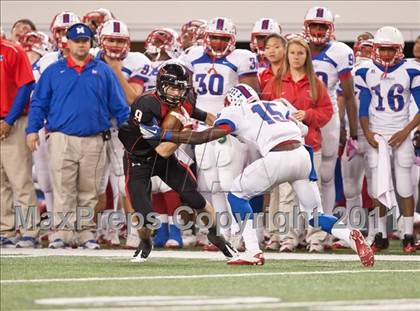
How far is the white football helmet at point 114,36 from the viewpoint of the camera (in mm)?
12531

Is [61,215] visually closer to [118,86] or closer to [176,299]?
[118,86]

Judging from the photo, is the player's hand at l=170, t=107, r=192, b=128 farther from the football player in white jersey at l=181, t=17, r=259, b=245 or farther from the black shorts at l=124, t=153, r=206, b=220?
the football player in white jersey at l=181, t=17, r=259, b=245

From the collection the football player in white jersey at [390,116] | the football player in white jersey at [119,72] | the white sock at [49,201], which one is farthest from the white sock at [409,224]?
the white sock at [49,201]

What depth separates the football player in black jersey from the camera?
9789 mm

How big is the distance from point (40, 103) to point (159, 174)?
2205 mm

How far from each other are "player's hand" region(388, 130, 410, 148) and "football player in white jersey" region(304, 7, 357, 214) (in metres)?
0.51

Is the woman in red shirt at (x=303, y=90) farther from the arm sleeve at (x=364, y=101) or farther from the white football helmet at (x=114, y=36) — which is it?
the white football helmet at (x=114, y=36)

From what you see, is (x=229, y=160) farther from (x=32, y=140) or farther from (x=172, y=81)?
(x=172, y=81)

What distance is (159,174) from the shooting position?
10047 mm

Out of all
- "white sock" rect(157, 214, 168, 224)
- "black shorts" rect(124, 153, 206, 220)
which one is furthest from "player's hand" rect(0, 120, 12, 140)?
"black shorts" rect(124, 153, 206, 220)

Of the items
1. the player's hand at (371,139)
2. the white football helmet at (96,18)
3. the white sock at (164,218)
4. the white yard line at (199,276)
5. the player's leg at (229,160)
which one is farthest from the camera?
the white football helmet at (96,18)

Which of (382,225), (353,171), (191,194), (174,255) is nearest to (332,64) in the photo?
(353,171)

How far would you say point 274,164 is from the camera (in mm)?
9602

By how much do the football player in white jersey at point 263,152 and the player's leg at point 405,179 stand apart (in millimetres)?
2324
